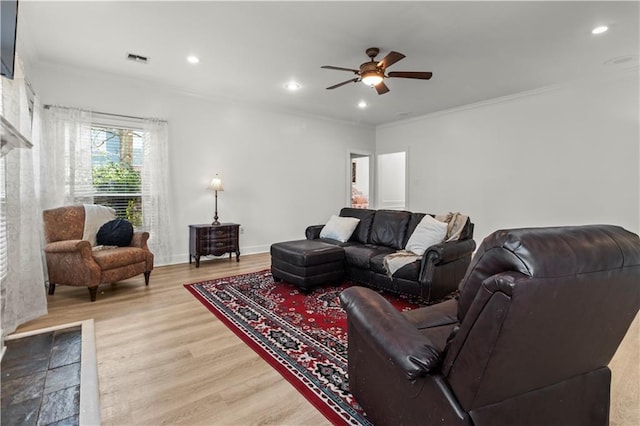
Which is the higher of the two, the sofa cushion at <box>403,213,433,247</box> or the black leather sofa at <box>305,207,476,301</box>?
the sofa cushion at <box>403,213,433,247</box>

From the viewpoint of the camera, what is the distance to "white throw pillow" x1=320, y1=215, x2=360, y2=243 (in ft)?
13.8

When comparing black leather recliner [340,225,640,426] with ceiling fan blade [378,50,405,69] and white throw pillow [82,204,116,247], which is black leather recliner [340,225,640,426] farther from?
white throw pillow [82,204,116,247]

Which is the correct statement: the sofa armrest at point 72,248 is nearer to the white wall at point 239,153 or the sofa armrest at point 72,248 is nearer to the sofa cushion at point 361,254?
the white wall at point 239,153

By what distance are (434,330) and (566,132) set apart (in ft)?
15.4

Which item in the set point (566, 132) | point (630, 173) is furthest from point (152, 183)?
point (630, 173)

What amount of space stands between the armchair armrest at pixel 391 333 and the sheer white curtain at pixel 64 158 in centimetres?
403

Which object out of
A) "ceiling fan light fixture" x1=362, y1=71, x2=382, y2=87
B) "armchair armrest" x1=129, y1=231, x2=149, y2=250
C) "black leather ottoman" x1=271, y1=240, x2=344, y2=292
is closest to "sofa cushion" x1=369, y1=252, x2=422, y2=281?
"black leather ottoman" x1=271, y1=240, x2=344, y2=292

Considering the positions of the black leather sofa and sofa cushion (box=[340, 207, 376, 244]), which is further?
sofa cushion (box=[340, 207, 376, 244])

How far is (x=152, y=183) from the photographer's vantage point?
A: 4.54m

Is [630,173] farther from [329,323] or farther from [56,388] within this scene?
[56,388]

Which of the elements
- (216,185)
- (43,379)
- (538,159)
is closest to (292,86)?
(216,185)

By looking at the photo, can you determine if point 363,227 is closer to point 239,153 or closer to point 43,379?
point 239,153

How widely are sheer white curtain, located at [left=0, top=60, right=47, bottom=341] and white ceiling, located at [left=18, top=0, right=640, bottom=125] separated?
92 cm

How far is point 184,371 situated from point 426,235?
256 centimetres
